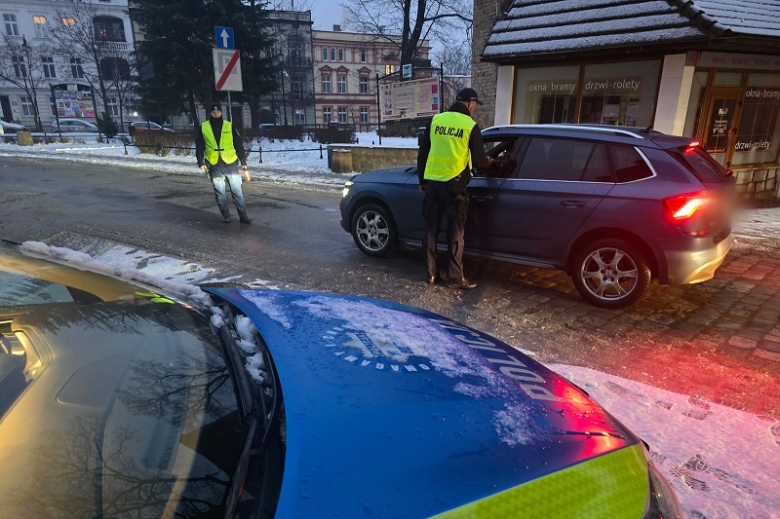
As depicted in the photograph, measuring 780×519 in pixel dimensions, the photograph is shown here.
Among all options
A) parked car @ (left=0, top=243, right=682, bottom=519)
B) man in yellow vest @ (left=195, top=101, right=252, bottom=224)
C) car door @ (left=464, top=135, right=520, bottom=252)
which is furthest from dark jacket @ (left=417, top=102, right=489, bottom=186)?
man in yellow vest @ (left=195, top=101, right=252, bottom=224)

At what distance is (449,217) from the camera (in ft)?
16.9

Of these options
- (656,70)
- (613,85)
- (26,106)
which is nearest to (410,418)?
(656,70)

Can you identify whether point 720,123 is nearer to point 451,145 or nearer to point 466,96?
point 466,96

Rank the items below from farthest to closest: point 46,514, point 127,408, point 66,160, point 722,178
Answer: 1. point 66,160
2. point 722,178
3. point 127,408
4. point 46,514

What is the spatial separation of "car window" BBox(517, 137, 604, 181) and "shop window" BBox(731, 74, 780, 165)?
7634 mm

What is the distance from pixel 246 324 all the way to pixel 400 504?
1179 mm

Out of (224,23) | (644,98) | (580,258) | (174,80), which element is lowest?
(580,258)

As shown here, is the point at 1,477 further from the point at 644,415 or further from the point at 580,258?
the point at 580,258

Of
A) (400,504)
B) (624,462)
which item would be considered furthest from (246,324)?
(624,462)

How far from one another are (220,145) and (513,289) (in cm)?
536

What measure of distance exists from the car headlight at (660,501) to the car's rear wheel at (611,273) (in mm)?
3228

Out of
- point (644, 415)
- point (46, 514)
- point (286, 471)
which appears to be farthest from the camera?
point (644, 415)

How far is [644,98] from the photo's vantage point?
9898 millimetres

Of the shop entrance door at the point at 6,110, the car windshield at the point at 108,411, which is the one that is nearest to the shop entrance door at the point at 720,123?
the car windshield at the point at 108,411
